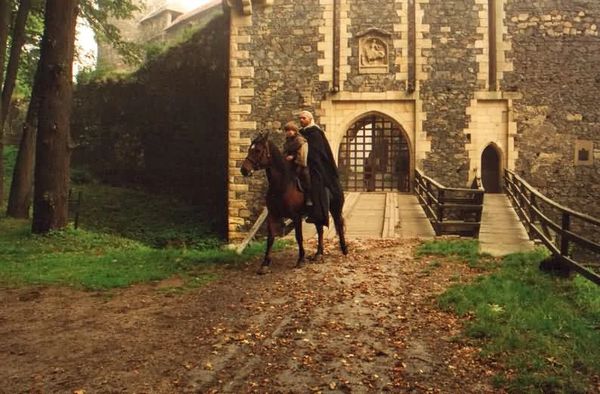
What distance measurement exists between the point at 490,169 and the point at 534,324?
11430 mm

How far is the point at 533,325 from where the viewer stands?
4867 millimetres

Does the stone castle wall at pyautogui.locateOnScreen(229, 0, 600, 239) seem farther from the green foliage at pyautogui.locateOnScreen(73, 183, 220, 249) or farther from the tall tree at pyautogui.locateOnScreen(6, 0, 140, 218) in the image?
the tall tree at pyautogui.locateOnScreen(6, 0, 140, 218)

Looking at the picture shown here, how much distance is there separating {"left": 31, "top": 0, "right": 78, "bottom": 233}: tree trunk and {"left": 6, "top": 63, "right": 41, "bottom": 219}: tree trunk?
4257 millimetres

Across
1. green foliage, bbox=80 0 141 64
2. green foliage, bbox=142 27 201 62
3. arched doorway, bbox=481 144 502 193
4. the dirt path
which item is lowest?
the dirt path

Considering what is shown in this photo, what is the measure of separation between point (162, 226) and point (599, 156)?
13572mm

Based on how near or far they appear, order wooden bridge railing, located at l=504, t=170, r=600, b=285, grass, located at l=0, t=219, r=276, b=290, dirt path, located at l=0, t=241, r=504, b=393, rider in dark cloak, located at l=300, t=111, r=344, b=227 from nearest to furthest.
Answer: dirt path, located at l=0, t=241, r=504, b=393 → wooden bridge railing, located at l=504, t=170, r=600, b=285 → grass, located at l=0, t=219, r=276, b=290 → rider in dark cloak, located at l=300, t=111, r=344, b=227

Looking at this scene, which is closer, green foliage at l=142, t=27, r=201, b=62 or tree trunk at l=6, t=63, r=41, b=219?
tree trunk at l=6, t=63, r=41, b=219

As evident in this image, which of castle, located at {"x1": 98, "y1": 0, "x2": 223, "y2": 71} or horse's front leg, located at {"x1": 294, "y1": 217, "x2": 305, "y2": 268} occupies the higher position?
castle, located at {"x1": 98, "y1": 0, "x2": 223, "y2": 71}

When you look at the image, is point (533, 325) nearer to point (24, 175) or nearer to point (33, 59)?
point (24, 175)

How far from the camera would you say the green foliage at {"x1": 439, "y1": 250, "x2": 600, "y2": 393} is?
3.87 meters

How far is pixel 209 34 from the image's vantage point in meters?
20.4

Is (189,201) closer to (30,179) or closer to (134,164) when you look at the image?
(134,164)

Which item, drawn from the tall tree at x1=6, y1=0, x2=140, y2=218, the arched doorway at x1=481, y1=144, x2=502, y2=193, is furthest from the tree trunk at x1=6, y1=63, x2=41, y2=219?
the arched doorway at x1=481, y1=144, x2=502, y2=193

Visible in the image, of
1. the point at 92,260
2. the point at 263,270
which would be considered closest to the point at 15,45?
the point at 92,260
